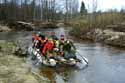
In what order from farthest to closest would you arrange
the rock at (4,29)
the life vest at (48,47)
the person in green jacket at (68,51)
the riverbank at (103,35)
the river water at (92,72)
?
the rock at (4,29) < the riverbank at (103,35) < the life vest at (48,47) < the person in green jacket at (68,51) < the river water at (92,72)

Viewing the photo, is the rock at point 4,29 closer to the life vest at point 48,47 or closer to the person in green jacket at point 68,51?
the life vest at point 48,47

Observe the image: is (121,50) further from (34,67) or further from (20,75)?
(20,75)

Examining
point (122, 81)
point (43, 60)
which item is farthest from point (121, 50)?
point (122, 81)

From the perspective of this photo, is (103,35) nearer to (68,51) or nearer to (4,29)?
(68,51)

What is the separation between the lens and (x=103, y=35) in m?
32.0

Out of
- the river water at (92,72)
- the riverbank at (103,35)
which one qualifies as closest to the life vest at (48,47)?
the river water at (92,72)

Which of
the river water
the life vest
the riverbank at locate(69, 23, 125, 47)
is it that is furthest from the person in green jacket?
the riverbank at locate(69, 23, 125, 47)

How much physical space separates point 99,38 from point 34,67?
16.3 meters

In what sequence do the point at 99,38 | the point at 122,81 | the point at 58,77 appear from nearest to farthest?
the point at 122,81, the point at 58,77, the point at 99,38

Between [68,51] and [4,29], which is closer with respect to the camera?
[68,51]

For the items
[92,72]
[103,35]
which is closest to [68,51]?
[92,72]

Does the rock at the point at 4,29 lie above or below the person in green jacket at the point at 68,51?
below

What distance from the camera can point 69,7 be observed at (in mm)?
85688

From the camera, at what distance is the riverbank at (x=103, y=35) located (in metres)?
28.1
